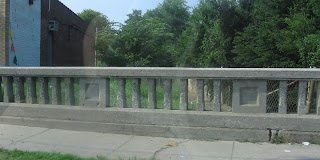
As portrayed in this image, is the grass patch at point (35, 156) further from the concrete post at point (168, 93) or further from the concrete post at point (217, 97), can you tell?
the concrete post at point (217, 97)

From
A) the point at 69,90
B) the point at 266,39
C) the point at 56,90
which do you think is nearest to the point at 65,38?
the point at 266,39

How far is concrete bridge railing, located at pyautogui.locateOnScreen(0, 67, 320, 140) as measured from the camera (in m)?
5.13

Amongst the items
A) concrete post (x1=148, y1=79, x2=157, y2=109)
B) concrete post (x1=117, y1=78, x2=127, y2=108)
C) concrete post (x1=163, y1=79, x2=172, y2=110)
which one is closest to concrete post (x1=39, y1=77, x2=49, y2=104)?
concrete post (x1=117, y1=78, x2=127, y2=108)

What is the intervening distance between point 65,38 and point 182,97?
18.8m

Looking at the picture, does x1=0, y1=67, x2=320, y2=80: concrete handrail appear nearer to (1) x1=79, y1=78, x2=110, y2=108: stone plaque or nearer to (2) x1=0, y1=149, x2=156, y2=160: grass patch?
(1) x1=79, y1=78, x2=110, y2=108: stone plaque

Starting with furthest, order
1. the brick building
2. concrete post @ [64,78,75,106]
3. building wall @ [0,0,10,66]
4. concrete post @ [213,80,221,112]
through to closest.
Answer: the brick building, building wall @ [0,0,10,66], concrete post @ [64,78,75,106], concrete post @ [213,80,221,112]

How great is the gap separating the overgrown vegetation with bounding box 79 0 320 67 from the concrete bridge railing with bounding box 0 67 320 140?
3654 millimetres

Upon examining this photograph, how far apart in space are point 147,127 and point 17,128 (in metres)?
2.57

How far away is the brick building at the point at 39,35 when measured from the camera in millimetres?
12734

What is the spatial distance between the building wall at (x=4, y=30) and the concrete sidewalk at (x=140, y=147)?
7556 mm

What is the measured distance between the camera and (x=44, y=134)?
591cm

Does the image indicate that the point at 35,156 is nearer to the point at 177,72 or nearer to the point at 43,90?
the point at 43,90

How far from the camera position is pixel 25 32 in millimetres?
14547

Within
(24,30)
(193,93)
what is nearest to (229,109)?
(193,93)
